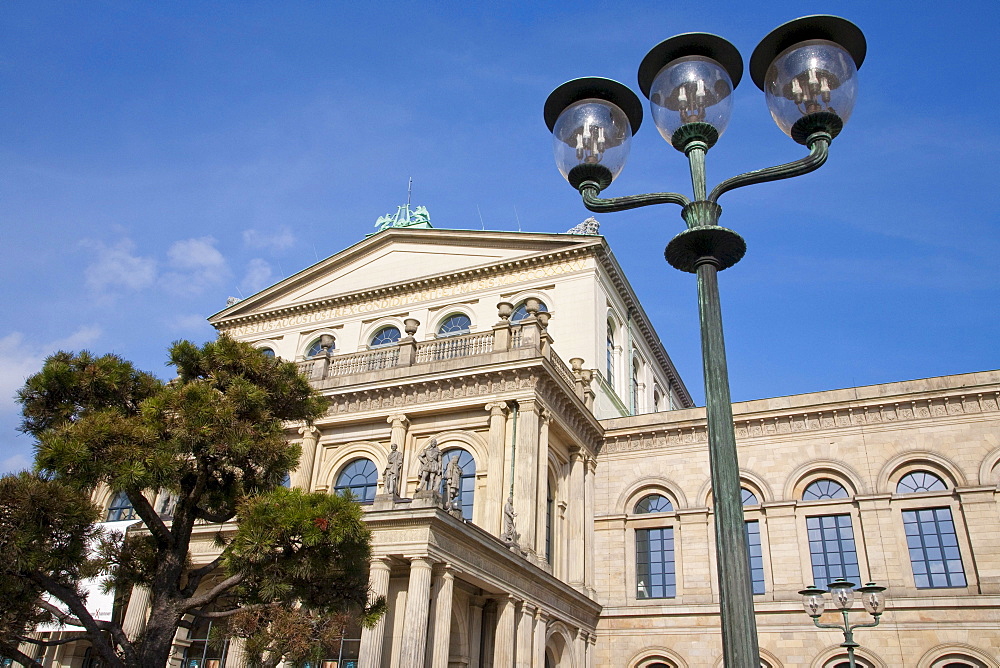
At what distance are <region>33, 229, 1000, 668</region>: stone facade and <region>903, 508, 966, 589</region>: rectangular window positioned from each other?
123 mm

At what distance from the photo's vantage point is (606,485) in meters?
25.9

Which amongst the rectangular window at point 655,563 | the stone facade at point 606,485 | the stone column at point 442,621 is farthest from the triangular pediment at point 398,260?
the stone column at point 442,621

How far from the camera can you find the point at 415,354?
23719 mm

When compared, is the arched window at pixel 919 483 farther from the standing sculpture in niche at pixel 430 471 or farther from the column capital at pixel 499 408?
the standing sculpture in niche at pixel 430 471

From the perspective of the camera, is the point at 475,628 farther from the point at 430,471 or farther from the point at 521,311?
the point at 521,311

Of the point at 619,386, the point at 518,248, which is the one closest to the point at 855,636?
the point at 619,386

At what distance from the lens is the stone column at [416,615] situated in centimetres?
1512

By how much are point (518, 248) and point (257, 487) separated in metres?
18.4

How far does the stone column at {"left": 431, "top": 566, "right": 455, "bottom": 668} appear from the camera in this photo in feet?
51.8

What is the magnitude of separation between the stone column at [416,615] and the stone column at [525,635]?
139 inches

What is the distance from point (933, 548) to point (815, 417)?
4.74 meters

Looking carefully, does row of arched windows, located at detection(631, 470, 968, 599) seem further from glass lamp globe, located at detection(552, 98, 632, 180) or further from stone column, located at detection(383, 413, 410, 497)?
glass lamp globe, located at detection(552, 98, 632, 180)

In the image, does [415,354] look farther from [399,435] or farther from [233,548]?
[233,548]

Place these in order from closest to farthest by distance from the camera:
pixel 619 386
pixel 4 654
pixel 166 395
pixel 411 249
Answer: pixel 4 654 → pixel 166 395 → pixel 619 386 → pixel 411 249
